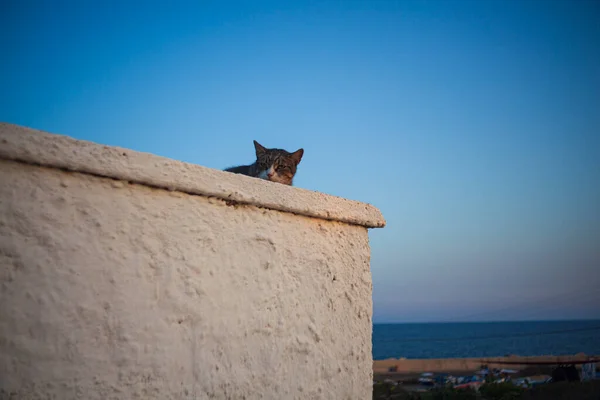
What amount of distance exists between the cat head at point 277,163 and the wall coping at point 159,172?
2079 mm

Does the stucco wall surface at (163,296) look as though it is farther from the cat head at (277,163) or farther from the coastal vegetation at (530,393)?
the coastal vegetation at (530,393)

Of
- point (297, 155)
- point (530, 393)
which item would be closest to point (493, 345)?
point (530, 393)

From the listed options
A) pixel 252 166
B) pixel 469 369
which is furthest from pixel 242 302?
pixel 469 369

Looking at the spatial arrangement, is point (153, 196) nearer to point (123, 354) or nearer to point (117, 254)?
point (117, 254)

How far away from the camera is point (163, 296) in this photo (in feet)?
4.44

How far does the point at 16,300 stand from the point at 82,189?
330 mm

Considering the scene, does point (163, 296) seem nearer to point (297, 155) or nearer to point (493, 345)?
point (297, 155)

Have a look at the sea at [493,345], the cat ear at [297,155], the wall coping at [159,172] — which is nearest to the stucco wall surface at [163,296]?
the wall coping at [159,172]

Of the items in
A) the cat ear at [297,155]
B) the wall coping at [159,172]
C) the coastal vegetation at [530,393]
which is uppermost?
the cat ear at [297,155]

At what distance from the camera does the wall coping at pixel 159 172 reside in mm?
1152

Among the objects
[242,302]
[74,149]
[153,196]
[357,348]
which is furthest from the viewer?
[357,348]

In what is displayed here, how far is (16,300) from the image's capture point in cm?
110

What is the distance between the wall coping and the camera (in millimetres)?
1152

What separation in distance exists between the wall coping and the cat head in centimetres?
208
